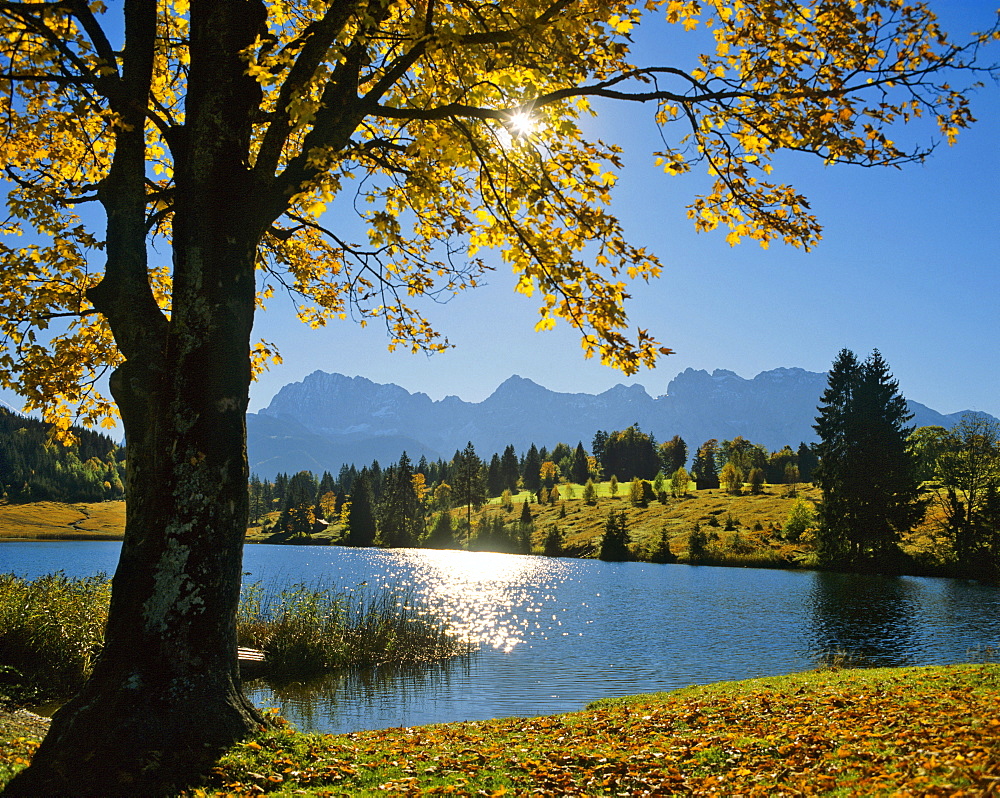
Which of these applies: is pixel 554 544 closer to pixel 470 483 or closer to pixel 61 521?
pixel 470 483

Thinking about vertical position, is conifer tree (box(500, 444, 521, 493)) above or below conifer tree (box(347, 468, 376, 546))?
above

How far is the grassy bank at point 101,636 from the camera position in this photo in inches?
453

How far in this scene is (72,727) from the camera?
5.15 m

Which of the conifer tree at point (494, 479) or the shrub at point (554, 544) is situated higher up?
the conifer tree at point (494, 479)

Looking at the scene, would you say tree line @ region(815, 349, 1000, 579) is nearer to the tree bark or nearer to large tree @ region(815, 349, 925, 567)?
large tree @ region(815, 349, 925, 567)

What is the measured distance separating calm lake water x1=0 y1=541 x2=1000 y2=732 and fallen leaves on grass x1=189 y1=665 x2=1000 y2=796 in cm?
539

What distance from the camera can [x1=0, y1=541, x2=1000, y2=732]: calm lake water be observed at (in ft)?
46.3

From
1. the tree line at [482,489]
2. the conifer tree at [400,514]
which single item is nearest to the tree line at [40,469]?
the tree line at [482,489]

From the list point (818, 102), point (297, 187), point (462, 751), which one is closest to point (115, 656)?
point (462, 751)

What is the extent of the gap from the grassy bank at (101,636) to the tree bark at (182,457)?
6885 millimetres

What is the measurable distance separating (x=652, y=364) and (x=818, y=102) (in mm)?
2975

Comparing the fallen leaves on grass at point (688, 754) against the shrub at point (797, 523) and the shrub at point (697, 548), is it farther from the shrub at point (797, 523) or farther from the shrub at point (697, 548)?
the shrub at point (797, 523)

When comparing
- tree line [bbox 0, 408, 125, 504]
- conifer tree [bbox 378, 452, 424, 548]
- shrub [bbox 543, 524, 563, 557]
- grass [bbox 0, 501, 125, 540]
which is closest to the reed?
shrub [bbox 543, 524, 563, 557]

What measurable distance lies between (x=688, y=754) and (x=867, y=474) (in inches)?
1909
